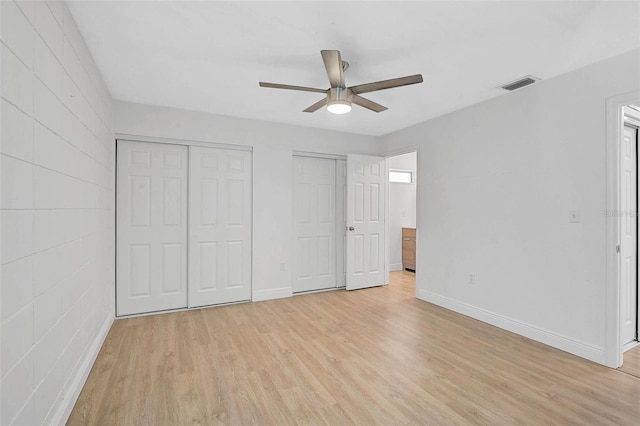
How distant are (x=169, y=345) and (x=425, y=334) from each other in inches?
96.8

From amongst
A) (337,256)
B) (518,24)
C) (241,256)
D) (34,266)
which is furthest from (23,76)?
(337,256)

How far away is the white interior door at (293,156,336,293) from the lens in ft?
14.9

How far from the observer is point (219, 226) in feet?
13.0

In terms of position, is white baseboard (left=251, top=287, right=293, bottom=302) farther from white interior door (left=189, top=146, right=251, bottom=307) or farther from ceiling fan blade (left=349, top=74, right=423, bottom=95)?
ceiling fan blade (left=349, top=74, right=423, bottom=95)

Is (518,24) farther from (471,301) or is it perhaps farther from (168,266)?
(168,266)

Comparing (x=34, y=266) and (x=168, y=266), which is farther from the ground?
(x=34, y=266)

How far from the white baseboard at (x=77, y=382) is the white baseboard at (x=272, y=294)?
5.63 feet

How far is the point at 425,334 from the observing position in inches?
121

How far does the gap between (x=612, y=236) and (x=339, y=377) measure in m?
2.42

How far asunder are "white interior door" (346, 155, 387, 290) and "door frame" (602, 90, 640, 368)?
2.84m

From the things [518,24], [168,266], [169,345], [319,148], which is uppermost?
[518,24]

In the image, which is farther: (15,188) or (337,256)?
(337,256)

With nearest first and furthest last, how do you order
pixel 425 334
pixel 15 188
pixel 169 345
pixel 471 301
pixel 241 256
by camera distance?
pixel 15 188 → pixel 169 345 → pixel 425 334 → pixel 471 301 → pixel 241 256

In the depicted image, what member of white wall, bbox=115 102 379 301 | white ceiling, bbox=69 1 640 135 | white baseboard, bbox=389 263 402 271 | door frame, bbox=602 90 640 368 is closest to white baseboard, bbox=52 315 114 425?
white wall, bbox=115 102 379 301
